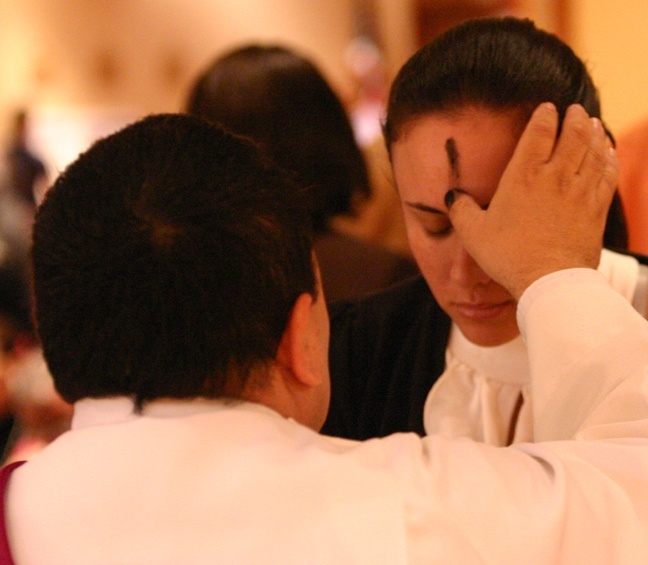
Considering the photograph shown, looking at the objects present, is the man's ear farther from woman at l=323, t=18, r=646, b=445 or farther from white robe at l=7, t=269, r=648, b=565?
woman at l=323, t=18, r=646, b=445

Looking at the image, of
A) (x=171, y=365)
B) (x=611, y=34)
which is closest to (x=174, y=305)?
(x=171, y=365)

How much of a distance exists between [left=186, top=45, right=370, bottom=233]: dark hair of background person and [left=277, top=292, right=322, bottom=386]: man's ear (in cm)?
72

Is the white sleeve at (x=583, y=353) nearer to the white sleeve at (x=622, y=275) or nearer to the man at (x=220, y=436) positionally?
the man at (x=220, y=436)

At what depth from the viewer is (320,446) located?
1.83ft

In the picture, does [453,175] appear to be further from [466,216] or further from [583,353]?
[583,353]

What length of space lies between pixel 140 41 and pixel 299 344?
4466mm

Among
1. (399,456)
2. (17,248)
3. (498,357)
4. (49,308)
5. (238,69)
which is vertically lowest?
(17,248)

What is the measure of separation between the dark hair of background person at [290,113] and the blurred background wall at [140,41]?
2771 millimetres

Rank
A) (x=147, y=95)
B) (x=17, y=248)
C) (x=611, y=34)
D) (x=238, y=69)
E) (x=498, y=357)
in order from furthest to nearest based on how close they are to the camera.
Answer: (x=147, y=95)
(x=17, y=248)
(x=611, y=34)
(x=238, y=69)
(x=498, y=357)

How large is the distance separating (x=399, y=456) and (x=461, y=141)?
0.42 metres

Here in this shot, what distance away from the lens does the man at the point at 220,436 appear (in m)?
0.52

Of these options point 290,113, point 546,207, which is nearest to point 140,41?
point 290,113

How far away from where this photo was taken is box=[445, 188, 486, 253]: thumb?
77 centimetres

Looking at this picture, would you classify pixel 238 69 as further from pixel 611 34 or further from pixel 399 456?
pixel 611 34
